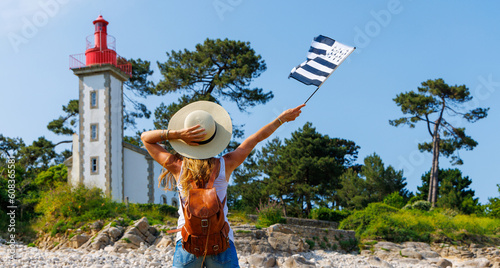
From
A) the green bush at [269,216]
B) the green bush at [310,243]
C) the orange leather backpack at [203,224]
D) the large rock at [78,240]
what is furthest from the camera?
the green bush at [269,216]

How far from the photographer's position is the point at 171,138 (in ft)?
9.59

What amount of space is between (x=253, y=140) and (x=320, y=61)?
6.42 feet

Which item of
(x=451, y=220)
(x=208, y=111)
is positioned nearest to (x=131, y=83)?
(x=451, y=220)

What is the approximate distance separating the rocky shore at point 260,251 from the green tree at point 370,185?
12500 mm

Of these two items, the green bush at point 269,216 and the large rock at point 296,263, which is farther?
the green bush at point 269,216

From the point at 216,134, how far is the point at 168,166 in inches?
14.3

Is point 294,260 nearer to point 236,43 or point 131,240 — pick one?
point 131,240

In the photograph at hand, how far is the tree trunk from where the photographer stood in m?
29.3

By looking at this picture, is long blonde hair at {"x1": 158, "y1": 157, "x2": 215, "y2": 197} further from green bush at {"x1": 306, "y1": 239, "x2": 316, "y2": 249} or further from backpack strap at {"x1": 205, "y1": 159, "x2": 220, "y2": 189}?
green bush at {"x1": 306, "y1": 239, "x2": 316, "y2": 249}

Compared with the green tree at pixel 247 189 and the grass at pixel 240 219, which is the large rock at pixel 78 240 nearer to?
the grass at pixel 240 219

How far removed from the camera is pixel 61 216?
52.2 feet

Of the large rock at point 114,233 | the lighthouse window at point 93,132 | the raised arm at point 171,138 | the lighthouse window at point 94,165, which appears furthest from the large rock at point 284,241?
the lighthouse window at point 93,132

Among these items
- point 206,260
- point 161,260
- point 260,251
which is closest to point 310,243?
point 260,251

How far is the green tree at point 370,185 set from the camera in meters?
29.5
